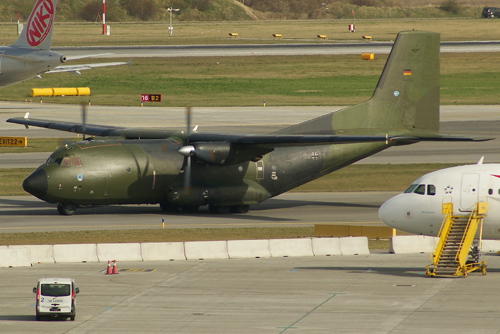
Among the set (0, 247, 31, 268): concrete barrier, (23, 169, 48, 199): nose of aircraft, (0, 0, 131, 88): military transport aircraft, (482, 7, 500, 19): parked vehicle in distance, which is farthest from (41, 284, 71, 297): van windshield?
(482, 7, 500, 19): parked vehicle in distance

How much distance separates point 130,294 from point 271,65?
9096 centimetres

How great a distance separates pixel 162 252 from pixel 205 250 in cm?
166

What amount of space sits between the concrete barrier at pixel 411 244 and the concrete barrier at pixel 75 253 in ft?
38.7

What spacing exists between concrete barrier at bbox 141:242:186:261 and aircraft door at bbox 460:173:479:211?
10673 millimetres

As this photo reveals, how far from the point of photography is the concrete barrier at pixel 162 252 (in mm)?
29078

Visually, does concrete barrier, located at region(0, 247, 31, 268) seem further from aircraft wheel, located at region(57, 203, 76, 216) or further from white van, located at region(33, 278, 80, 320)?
aircraft wheel, located at region(57, 203, 76, 216)

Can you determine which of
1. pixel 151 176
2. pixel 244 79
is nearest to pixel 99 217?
pixel 151 176

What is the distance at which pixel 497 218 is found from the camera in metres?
25.1

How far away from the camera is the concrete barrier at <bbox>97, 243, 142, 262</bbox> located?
94.5 feet

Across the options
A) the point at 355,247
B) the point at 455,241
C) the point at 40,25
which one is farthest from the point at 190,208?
the point at 40,25

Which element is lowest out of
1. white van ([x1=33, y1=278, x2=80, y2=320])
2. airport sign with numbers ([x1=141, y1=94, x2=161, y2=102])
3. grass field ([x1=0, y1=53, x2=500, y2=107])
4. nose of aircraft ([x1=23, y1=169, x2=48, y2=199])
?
white van ([x1=33, y1=278, x2=80, y2=320])

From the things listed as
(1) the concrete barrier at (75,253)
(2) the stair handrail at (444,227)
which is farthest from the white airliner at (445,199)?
(1) the concrete barrier at (75,253)

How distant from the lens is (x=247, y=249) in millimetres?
29703

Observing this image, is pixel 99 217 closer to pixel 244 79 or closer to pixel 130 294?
pixel 130 294
